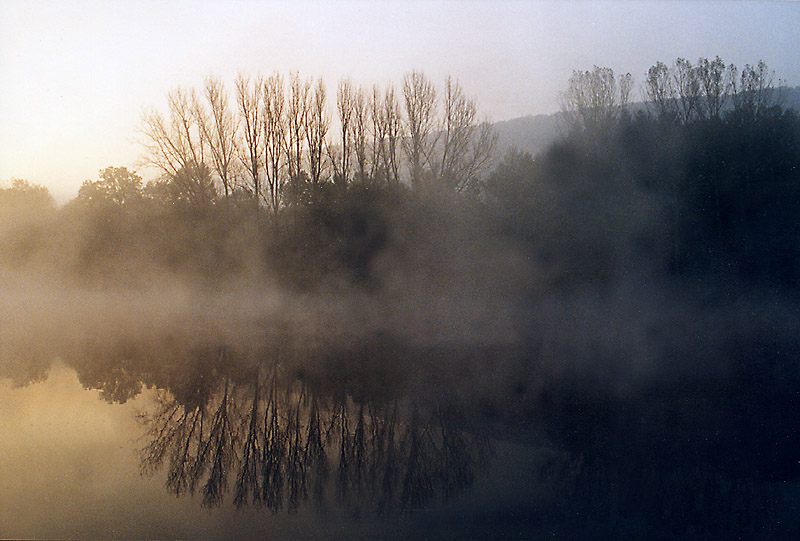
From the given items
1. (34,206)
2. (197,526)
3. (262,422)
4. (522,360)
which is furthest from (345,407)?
(34,206)

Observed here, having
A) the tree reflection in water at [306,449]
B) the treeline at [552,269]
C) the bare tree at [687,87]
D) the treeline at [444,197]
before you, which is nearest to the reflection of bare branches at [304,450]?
the tree reflection in water at [306,449]

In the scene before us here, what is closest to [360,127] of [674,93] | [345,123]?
[345,123]

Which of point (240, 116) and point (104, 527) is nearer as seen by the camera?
point (104, 527)

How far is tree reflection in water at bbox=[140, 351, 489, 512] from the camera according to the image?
5207mm

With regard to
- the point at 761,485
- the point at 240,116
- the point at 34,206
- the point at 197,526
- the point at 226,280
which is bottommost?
the point at 761,485

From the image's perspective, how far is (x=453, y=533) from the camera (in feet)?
14.8

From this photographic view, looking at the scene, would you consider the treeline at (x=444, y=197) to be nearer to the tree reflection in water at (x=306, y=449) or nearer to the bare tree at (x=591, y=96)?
the bare tree at (x=591, y=96)

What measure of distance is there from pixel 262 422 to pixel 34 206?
21.8 metres

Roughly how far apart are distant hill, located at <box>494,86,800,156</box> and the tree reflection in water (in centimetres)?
1278

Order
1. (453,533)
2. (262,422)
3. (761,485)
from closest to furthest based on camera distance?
(453,533), (761,485), (262,422)

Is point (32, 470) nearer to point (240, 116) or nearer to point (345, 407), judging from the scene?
point (345, 407)

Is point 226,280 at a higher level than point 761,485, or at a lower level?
higher

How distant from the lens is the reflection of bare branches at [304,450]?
5.21 metres

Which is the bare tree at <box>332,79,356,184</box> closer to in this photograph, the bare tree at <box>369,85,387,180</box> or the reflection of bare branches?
the bare tree at <box>369,85,387,180</box>
